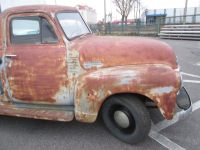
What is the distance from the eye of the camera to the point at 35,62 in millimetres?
3844

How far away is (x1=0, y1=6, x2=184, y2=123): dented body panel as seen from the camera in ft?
10.9

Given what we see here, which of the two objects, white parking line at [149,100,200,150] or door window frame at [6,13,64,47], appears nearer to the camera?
white parking line at [149,100,200,150]

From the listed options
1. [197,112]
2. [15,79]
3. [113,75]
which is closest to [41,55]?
[15,79]

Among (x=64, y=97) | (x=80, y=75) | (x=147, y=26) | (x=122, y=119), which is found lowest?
(x=122, y=119)

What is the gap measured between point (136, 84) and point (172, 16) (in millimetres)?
24663

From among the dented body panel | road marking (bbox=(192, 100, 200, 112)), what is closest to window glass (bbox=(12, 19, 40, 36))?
the dented body panel

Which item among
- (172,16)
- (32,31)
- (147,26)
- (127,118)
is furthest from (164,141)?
(172,16)

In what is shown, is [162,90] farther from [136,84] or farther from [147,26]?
[147,26]

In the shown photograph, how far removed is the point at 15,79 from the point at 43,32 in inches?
34.0

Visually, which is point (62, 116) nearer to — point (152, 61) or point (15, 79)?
point (15, 79)

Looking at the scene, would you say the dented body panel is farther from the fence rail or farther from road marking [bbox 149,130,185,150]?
the fence rail

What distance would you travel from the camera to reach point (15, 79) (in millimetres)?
4031

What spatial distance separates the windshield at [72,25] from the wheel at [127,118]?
122 cm

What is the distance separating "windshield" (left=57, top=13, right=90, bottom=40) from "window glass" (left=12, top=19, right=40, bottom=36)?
1.26 ft
